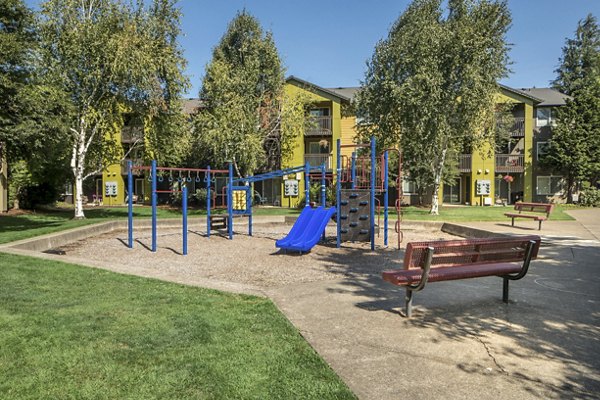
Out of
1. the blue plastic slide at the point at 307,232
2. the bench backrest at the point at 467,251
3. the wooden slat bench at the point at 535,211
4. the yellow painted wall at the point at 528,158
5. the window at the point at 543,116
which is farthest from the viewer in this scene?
the window at the point at 543,116

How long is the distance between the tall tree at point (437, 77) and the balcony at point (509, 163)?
14108 mm

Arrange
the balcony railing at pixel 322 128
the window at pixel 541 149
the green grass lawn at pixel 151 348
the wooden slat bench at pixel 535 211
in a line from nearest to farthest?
the green grass lawn at pixel 151 348 → the wooden slat bench at pixel 535 211 → the balcony railing at pixel 322 128 → the window at pixel 541 149

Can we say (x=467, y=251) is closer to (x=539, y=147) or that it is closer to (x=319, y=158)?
(x=319, y=158)

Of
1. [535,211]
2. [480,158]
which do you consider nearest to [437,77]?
[535,211]

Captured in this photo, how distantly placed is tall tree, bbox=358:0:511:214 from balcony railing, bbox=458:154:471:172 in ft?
40.5

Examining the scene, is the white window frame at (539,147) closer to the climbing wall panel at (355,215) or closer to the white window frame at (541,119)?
the white window frame at (541,119)

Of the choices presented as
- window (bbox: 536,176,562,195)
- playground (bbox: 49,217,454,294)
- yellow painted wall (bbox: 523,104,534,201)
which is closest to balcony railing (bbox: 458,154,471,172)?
yellow painted wall (bbox: 523,104,534,201)

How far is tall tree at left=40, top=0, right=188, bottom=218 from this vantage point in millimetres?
20500

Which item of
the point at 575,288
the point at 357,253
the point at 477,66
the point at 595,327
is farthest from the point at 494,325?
the point at 477,66

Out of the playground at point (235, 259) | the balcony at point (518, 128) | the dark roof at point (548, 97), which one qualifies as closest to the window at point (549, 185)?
the balcony at point (518, 128)

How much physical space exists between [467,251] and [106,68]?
2037cm

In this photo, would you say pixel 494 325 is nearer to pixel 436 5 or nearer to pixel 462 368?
pixel 462 368

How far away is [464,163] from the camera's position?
129 feet

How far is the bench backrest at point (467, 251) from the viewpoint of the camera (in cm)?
534
